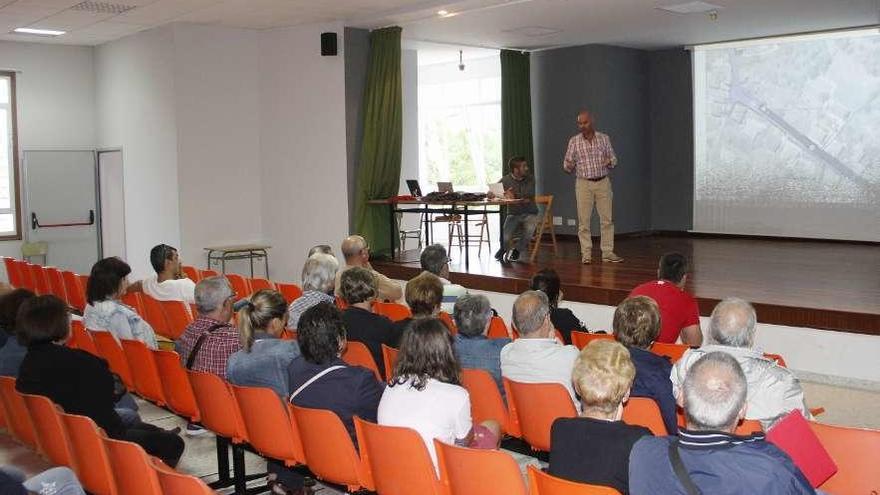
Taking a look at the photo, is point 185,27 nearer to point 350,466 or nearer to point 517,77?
point 517,77

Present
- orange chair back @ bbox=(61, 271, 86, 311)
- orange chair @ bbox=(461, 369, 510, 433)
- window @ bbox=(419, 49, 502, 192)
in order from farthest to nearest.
→ window @ bbox=(419, 49, 502, 192), orange chair back @ bbox=(61, 271, 86, 311), orange chair @ bbox=(461, 369, 510, 433)

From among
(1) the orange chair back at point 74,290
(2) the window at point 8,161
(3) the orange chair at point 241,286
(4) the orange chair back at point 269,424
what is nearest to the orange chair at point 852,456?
(4) the orange chair back at point 269,424

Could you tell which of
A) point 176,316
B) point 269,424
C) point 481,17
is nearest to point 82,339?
point 176,316

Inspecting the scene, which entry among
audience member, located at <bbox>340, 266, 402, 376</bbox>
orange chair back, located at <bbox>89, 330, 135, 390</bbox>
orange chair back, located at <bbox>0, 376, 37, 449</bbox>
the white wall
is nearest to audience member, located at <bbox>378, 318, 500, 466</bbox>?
audience member, located at <bbox>340, 266, 402, 376</bbox>

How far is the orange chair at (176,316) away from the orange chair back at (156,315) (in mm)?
47

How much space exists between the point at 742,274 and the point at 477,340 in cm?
553

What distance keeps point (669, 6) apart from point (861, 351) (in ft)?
15.7

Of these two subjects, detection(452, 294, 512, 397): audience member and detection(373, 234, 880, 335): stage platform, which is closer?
detection(452, 294, 512, 397): audience member

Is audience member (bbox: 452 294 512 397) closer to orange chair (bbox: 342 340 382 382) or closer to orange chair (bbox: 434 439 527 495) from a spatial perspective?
orange chair (bbox: 342 340 382 382)

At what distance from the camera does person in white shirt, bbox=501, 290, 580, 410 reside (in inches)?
150

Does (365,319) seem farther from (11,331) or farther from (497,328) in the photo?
(11,331)

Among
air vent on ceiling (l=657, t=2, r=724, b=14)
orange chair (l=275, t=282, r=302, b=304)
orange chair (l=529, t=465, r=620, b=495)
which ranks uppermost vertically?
air vent on ceiling (l=657, t=2, r=724, b=14)

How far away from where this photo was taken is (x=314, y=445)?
340 centimetres

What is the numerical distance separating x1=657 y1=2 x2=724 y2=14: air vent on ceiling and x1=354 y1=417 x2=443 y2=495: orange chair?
7787 mm
